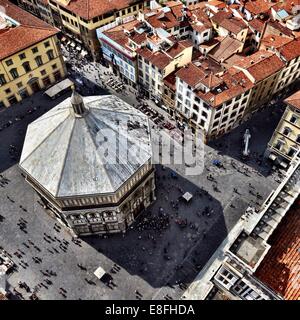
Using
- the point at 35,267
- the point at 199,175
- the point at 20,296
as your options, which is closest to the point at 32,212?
the point at 35,267

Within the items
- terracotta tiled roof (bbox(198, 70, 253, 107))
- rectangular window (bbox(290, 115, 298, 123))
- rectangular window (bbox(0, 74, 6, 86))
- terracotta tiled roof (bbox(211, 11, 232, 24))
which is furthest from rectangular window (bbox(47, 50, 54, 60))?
rectangular window (bbox(290, 115, 298, 123))

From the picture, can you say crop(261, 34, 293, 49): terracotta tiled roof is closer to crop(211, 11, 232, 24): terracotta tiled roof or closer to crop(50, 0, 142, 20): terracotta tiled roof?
crop(211, 11, 232, 24): terracotta tiled roof

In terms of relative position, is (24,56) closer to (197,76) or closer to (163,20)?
(163,20)

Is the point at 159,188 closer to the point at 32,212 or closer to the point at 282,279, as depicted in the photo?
the point at 32,212

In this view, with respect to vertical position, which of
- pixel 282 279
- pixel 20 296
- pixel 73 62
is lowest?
pixel 20 296

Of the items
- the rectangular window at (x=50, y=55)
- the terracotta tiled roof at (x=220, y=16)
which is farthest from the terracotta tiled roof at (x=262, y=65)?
the rectangular window at (x=50, y=55)

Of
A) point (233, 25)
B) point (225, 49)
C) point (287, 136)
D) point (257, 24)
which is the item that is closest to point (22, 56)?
point (225, 49)
